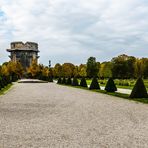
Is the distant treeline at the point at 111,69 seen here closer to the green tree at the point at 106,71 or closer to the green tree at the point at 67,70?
the green tree at the point at 106,71

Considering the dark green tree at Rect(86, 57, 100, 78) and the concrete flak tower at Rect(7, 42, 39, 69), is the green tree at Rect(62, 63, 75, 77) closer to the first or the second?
the dark green tree at Rect(86, 57, 100, 78)

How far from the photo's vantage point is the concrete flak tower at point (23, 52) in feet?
604

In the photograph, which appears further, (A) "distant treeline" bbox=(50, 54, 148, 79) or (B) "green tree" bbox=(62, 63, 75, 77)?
(B) "green tree" bbox=(62, 63, 75, 77)

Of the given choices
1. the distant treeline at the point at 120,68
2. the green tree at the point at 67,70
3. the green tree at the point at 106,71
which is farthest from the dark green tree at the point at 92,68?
the green tree at the point at 67,70

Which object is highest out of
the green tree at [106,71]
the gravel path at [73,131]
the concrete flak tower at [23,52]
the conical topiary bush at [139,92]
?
the concrete flak tower at [23,52]

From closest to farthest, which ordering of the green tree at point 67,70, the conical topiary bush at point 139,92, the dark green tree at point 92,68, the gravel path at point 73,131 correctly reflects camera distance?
the gravel path at point 73,131 < the conical topiary bush at point 139,92 < the dark green tree at point 92,68 < the green tree at point 67,70

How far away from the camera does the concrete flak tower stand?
18405 cm

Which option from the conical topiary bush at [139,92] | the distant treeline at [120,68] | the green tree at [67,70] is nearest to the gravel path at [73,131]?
the conical topiary bush at [139,92]

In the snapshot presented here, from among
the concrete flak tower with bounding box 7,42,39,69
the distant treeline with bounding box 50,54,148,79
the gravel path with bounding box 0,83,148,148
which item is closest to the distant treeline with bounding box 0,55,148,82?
the distant treeline with bounding box 50,54,148,79

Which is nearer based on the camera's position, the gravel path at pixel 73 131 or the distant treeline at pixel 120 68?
the gravel path at pixel 73 131

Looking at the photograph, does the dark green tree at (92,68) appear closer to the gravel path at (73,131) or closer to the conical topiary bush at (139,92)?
the conical topiary bush at (139,92)

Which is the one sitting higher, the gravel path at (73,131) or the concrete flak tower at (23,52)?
the concrete flak tower at (23,52)

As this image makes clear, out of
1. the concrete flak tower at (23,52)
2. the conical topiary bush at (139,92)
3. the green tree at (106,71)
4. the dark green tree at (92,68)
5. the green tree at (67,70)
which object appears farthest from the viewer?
the concrete flak tower at (23,52)

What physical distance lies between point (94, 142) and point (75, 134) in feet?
3.90
